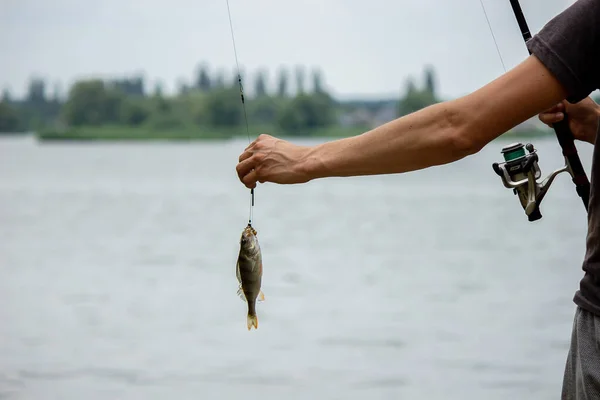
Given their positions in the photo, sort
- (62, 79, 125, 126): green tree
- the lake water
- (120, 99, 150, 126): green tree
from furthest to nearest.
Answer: (62, 79, 125, 126): green tree
(120, 99, 150, 126): green tree
the lake water

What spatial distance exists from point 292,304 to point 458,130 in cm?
1342

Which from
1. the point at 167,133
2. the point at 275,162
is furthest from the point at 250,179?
the point at 167,133

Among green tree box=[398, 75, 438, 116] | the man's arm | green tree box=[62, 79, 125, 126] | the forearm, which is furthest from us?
green tree box=[62, 79, 125, 126]

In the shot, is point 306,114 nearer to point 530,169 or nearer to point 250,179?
point 530,169

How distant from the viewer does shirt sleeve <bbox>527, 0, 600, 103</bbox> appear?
2.31 m

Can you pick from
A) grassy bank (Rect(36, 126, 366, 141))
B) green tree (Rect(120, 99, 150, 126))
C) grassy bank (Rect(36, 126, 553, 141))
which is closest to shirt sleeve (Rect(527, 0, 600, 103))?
grassy bank (Rect(36, 126, 553, 141))

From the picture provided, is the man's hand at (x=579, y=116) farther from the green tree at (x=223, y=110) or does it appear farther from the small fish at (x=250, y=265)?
the green tree at (x=223, y=110)

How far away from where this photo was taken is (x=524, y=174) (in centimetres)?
329

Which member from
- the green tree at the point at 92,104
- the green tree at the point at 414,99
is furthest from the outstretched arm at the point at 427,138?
the green tree at the point at 92,104

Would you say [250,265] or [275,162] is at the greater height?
[275,162]

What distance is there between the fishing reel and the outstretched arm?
703 mm

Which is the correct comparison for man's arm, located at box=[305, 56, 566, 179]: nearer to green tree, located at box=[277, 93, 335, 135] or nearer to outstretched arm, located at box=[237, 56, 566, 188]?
outstretched arm, located at box=[237, 56, 566, 188]

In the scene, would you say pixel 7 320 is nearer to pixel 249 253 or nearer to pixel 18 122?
pixel 249 253

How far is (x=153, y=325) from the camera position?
13969 mm
